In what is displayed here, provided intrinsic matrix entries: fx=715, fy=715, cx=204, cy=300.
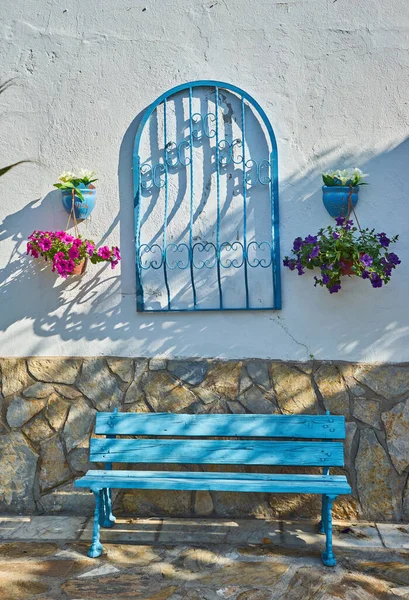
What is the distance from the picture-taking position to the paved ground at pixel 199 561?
3.31m

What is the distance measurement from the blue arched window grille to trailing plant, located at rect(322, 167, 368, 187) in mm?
309

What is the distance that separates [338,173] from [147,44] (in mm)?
1385

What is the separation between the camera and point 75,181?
13.7ft

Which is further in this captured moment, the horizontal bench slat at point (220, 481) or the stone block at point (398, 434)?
the stone block at point (398, 434)

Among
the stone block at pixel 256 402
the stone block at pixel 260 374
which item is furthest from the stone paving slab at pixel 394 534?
the stone block at pixel 260 374

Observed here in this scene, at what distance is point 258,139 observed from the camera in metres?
4.21

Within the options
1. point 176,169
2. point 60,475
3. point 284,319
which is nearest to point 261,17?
point 176,169

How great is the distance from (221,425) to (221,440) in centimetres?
9

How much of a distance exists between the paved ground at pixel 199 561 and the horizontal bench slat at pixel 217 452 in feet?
1.31

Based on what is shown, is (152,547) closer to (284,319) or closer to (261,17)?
(284,319)

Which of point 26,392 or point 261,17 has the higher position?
point 261,17

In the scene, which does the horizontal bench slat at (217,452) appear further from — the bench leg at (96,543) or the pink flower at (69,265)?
the pink flower at (69,265)

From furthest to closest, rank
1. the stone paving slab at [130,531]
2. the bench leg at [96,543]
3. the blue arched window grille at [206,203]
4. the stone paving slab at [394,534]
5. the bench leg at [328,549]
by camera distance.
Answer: the blue arched window grille at [206,203] < the stone paving slab at [130,531] < the stone paving slab at [394,534] < the bench leg at [96,543] < the bench leg at [328,549]

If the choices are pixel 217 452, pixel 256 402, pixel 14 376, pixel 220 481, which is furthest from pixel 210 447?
pixel 14 376
